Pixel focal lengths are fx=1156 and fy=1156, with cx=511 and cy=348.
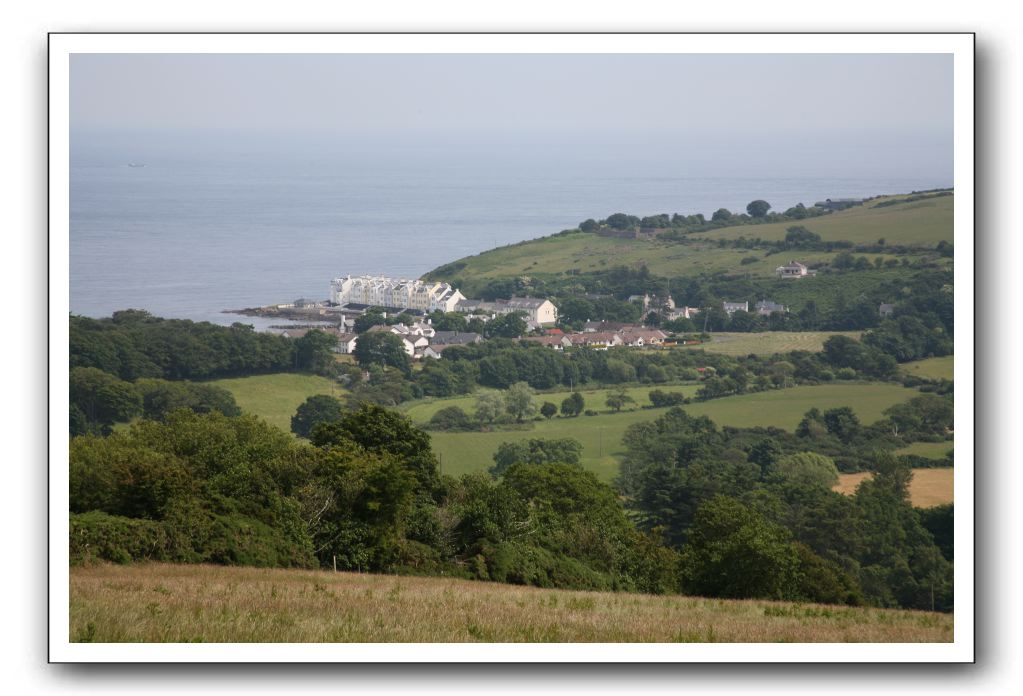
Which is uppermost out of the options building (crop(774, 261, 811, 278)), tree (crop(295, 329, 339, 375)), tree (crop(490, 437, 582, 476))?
building (crop(774, 261, 811, 278))

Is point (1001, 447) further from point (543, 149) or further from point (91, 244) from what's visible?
point (543, 149)

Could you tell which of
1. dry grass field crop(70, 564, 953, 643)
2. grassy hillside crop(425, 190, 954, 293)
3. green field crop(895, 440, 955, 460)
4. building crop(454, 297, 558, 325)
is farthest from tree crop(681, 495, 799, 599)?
building crop(454, 297, 558, 325)

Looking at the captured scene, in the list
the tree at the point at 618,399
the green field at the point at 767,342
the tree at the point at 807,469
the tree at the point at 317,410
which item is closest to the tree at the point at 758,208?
the green field at the point at 767,342

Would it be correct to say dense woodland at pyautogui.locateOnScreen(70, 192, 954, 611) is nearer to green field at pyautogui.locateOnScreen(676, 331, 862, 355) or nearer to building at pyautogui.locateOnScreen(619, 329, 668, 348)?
green field at pyautogui.locateOnScreen(676, 331, 862, 355)

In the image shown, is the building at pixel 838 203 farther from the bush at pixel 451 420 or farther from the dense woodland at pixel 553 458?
Answer: the bush at pixel 451 420

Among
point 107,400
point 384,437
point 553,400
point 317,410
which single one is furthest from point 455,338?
point 384,437

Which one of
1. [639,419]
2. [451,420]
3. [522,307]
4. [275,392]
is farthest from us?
[522,307]
